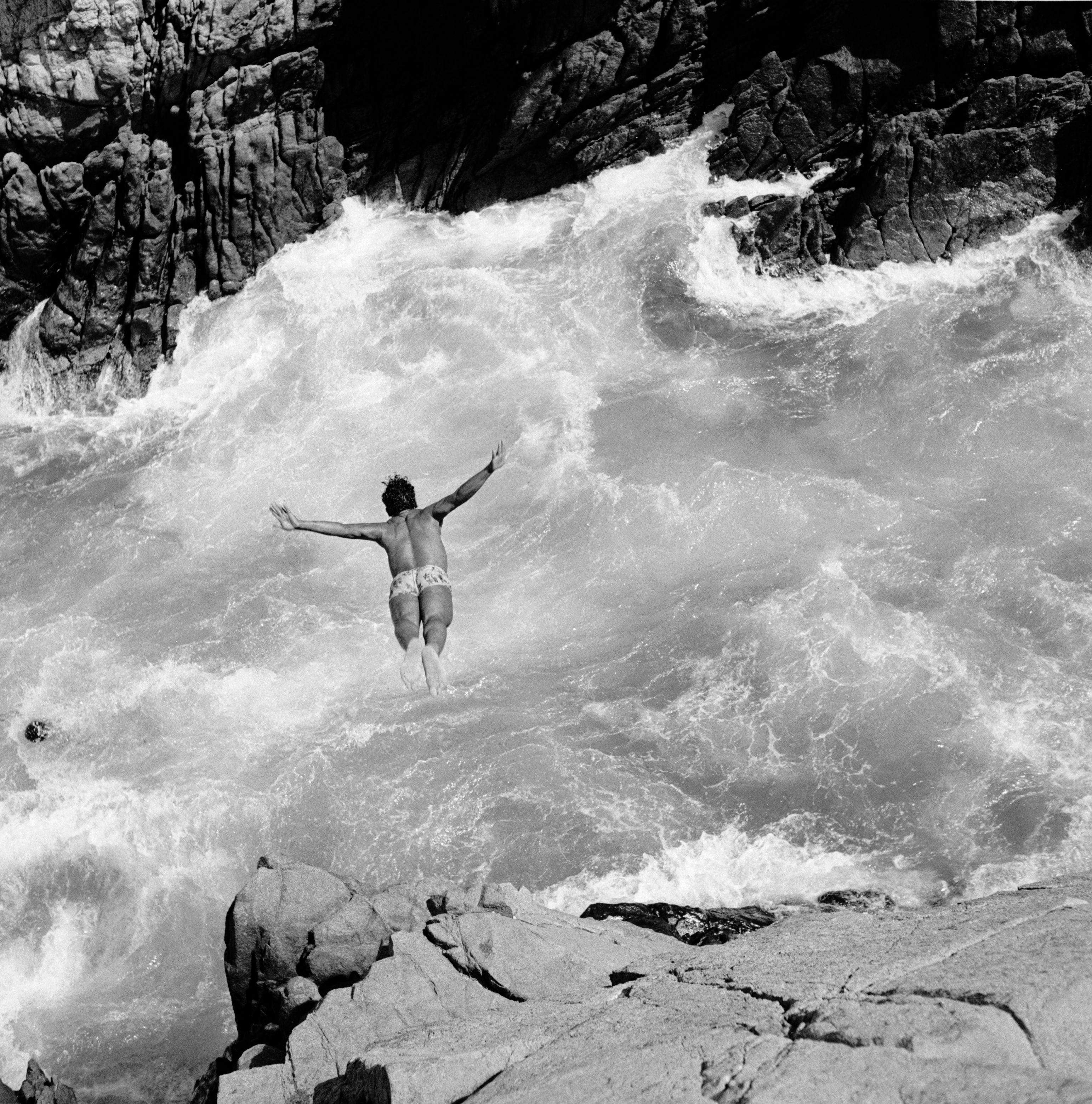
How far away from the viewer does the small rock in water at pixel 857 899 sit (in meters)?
14.4

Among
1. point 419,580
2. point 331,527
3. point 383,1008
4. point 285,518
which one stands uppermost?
point 285,518

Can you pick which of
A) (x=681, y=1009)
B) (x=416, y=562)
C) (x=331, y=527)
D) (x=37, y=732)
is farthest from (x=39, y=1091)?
(x=681, y=1009)

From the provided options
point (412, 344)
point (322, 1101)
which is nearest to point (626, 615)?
point (412, 344)

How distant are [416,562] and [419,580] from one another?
0.29m

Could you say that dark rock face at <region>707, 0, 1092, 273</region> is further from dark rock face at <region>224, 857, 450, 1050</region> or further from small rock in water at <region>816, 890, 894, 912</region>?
dark rock face at <region>224, 857, 450, 1050</region>

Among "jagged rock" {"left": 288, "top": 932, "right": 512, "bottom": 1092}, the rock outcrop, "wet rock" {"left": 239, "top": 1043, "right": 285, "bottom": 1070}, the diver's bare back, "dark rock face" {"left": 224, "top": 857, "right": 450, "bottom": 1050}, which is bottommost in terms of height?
"wet rock" {"left": 239, "top": 1043, "right": 285, "bottom": 1070}

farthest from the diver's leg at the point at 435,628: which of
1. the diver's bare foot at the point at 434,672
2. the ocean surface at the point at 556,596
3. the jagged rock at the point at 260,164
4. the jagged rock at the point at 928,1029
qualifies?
the jagged rock at the point at 260,164

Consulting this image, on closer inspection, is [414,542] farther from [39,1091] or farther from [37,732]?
[37,732]

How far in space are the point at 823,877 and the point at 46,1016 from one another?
901 centimetres

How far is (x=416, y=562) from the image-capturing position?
1296 cm

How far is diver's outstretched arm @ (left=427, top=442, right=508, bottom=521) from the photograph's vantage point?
12.4 m

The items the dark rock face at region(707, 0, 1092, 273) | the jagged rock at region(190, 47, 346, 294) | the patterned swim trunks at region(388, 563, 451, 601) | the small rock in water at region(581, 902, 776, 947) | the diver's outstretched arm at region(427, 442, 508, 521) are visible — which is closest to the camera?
the diver's outstretched arm at region(427, 442, 508, 521)

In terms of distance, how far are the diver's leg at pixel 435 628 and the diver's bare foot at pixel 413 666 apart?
52 mm

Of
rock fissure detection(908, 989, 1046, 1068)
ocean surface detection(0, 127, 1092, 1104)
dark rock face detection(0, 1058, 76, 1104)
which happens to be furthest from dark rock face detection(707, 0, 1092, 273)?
rock fissure detection(908, 989, 1046, 1068)
